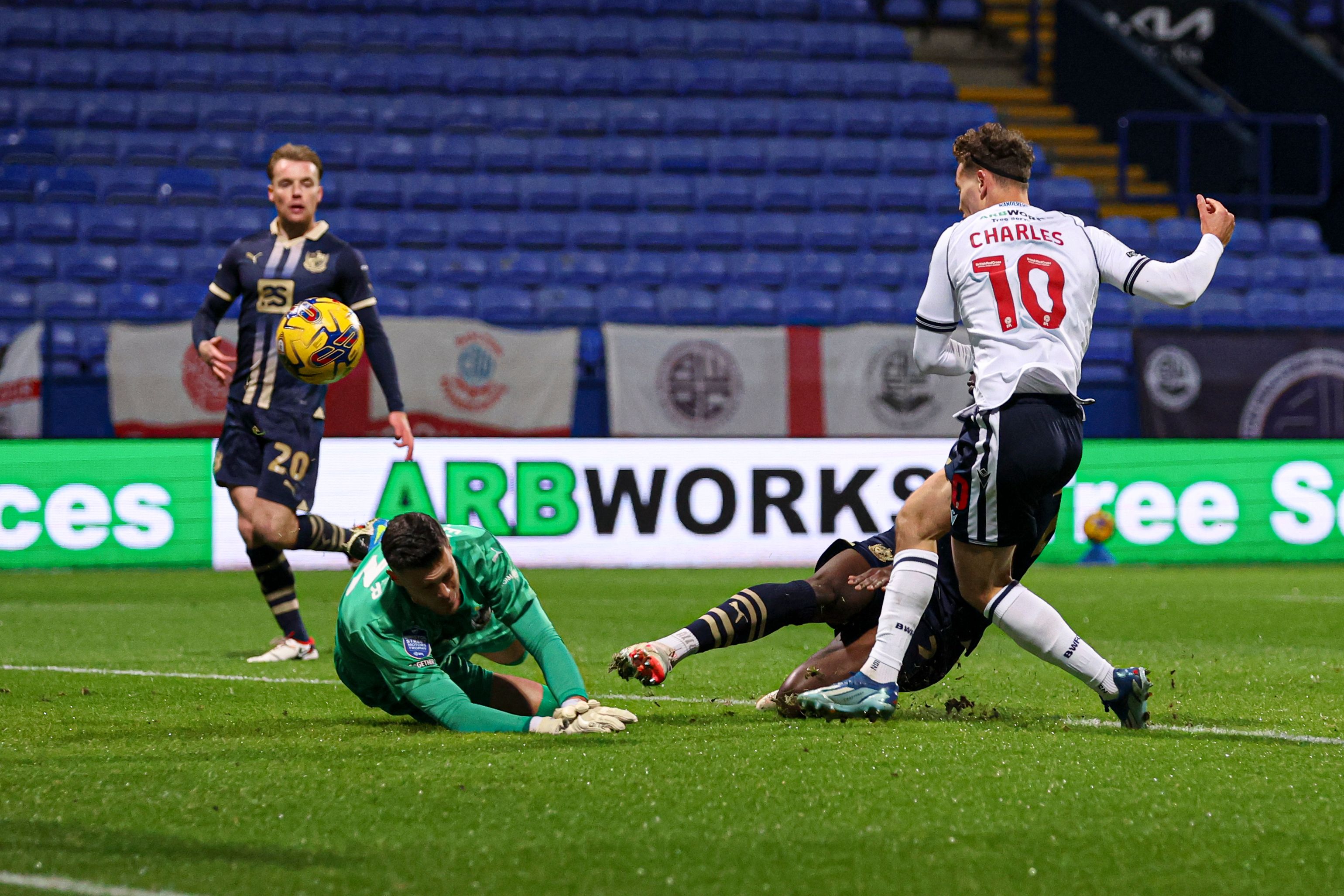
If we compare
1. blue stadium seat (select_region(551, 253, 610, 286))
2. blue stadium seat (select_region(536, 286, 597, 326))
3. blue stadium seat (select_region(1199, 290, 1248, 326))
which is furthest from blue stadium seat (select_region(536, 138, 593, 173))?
blue stadium seat (select_region(1199, 290, 1248, 326))

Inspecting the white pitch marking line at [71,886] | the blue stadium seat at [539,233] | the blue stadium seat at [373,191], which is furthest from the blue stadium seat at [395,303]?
the white pitch marking line at [71,886]

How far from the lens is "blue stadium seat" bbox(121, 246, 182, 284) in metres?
15.7

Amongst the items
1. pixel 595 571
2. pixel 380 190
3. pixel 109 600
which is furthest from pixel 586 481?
pixel 380 190

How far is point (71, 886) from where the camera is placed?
2697 millimetres

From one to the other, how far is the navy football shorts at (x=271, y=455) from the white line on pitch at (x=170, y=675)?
0.91 meters

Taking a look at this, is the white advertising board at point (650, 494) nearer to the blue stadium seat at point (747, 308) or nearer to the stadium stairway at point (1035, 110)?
the blue stadium seat at point (747, 308)

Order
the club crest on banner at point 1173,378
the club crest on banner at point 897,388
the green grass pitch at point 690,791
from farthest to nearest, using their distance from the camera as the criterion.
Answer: the club crest on banner at point 1173,378 < the club crest on banner at point 897,388 < the green grass pitch at point 690,791

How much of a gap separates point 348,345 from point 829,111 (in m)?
12.7

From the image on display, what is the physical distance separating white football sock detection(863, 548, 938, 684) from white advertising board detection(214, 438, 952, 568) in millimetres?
8067

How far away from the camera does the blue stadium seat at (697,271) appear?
16391 mm

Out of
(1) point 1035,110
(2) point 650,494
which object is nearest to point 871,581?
(2) point 650,494

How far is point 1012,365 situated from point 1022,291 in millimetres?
216

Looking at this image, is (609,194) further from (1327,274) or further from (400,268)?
(1327,274)

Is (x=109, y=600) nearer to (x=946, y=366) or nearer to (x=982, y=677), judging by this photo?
(x=982, y=677)
